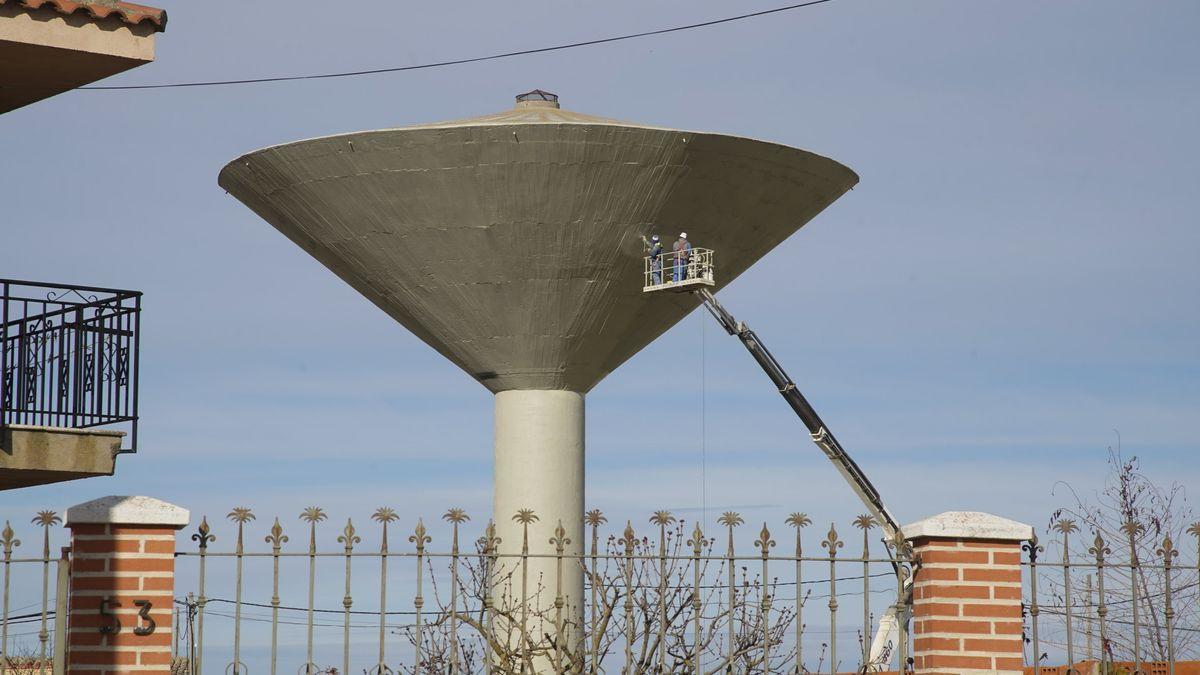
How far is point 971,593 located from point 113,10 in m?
6.97

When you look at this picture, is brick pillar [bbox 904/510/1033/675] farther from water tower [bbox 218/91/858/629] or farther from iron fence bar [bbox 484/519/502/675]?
water tower [bbox 218/91/858/629]

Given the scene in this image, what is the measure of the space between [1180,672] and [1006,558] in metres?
7.76

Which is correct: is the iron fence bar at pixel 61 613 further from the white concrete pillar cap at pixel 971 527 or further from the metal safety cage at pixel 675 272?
the metal safety cage at pixel 675 272

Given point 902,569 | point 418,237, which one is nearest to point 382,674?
point 902,569

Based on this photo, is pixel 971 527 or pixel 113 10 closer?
pixel 971 527

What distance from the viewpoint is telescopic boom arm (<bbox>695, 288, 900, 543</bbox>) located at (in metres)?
18.1

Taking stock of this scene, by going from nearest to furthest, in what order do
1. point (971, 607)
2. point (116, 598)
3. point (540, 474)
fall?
point (116, 598) < point (971, 607) < point (540, 474)

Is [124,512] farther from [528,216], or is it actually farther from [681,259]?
[681,259]

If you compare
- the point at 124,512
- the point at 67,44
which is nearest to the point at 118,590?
the point at 124,512

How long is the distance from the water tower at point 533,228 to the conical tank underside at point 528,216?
0.02 metres

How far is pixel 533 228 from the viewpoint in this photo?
16344 millimetres

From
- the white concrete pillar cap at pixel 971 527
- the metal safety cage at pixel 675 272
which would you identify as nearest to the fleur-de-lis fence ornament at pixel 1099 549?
the white concrete pillar cap at pixel 971 527

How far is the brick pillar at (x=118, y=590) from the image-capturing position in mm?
10383

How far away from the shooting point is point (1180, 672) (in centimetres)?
1747
